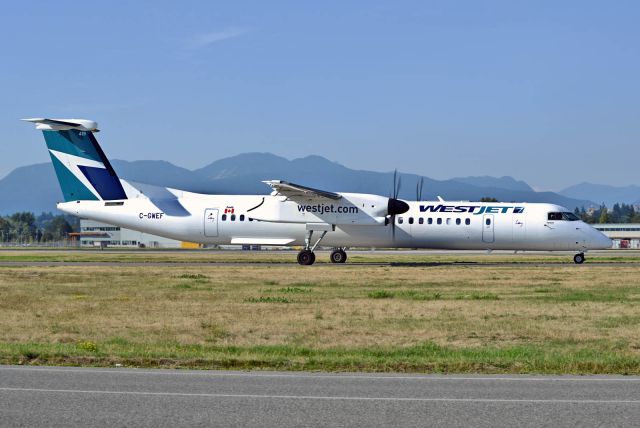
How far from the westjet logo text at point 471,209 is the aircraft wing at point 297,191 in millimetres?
5142

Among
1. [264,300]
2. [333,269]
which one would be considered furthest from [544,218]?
[264,300]

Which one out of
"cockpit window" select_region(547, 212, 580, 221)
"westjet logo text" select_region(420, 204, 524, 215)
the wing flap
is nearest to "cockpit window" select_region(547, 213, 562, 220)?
"cockpit window" select_region(547, 212, 580, 221)

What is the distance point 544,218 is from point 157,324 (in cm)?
2997

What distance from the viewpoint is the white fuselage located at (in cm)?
4531

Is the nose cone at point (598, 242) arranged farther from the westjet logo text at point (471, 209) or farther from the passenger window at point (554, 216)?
the westjet logo text at point (471, 209)

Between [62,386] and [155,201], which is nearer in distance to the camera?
[62,386]

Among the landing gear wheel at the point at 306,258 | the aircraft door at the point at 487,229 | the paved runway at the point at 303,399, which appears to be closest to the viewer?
the paved runway at the point at 303,399

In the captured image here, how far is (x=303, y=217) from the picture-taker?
45750mm

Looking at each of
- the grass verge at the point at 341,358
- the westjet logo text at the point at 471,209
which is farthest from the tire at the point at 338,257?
the grass verge at the point at 341,358

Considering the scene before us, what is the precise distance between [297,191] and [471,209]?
950 centimetres

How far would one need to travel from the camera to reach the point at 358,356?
583 inches

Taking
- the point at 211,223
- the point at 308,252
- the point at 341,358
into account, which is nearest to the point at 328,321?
the point at 341,358

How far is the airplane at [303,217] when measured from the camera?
45312 millimetres

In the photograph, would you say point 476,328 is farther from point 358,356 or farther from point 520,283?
point 520,283
